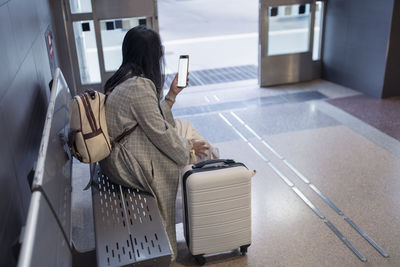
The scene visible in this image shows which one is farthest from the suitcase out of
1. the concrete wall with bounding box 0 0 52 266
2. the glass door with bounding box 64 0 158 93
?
the glass door with bounding box 64 0 158 93

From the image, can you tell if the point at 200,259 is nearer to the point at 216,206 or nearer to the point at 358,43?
the point at 216,206

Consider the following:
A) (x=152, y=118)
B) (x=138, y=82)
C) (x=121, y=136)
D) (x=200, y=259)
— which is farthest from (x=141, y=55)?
(x=200, y=259)

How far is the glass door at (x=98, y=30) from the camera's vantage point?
5.21 m

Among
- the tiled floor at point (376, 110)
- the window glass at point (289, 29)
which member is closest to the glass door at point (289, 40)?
the window glass at point (289, 29)

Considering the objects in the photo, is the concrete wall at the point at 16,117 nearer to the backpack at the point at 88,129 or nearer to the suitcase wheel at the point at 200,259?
the backpack at the point at 88,129

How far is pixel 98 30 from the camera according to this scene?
5.31m

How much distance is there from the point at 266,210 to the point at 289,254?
0.55 meters

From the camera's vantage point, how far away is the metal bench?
51.3 inches

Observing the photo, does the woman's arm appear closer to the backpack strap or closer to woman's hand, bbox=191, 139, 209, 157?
the backpack strap

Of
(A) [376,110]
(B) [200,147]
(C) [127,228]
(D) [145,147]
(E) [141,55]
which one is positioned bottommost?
(A) [376,110]

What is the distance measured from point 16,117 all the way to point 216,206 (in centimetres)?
126

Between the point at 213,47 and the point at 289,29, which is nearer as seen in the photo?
the point at 289,29

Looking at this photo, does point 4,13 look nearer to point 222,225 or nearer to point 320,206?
point 222,225

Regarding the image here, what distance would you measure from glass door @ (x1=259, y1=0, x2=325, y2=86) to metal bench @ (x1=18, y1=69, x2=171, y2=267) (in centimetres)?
408
